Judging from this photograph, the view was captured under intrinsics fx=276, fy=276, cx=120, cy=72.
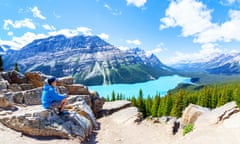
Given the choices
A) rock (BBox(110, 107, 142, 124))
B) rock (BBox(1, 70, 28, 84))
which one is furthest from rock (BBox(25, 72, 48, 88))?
rock (BBox(110, 107, 142, 124))

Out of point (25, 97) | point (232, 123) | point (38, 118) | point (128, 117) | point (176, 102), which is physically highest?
point (25, 97)

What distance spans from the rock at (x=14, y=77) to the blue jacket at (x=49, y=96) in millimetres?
18457

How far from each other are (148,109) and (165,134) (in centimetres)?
6566

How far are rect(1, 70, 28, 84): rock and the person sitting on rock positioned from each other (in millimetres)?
18364

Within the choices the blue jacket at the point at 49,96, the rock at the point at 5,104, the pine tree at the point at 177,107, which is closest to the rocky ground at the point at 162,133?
the blue jacket at the point at 49,96

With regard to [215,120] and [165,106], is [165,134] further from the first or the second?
[165,106]

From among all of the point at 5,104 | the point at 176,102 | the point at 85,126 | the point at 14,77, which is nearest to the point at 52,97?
the point at 85,126

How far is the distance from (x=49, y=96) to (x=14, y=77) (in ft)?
66.6

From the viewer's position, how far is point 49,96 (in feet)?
56.4

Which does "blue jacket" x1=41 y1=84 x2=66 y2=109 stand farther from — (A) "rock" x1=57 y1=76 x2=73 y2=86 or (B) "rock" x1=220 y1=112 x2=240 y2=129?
(A) "rock" x1=57 y1=76 x2=73 y2=86

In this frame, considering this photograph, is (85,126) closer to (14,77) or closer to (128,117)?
(128,117)

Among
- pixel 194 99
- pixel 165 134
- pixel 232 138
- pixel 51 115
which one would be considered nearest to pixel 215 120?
pixel 232 138

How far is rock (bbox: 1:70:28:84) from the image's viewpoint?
34.0 metres

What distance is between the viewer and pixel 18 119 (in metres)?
17.2
